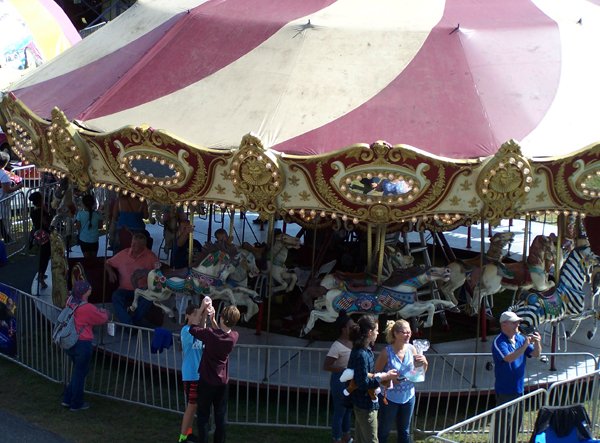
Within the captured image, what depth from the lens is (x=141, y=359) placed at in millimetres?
10961

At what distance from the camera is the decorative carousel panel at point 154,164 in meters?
10.3

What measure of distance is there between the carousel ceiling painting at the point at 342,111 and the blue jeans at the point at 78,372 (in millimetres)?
1638

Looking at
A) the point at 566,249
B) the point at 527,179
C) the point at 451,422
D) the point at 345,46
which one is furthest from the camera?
the point at 566,249

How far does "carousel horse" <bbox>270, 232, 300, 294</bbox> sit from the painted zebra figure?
247cm

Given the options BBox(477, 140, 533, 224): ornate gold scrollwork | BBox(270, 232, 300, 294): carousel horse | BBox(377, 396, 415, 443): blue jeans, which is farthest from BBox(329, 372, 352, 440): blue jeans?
BBox(270, 232, 300, 294): carousel horse

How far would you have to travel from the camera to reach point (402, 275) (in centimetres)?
1132

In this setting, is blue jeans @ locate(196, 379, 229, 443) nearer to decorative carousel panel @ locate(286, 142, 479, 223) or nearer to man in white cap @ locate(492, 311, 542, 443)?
decorative carousel panel @ locate(286, 142, 479, 223)

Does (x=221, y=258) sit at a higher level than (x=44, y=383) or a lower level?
higher

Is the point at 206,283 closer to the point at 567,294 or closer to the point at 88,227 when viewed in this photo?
the point at 88,227

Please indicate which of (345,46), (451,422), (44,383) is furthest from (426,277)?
(44,383)

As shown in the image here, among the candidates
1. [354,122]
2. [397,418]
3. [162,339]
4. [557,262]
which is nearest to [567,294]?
[557,262]

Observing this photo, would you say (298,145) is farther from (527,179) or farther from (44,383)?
(44,383)

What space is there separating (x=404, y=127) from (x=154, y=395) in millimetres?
3499

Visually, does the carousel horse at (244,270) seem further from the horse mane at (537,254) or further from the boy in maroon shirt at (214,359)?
the horse mane at (537,254)
